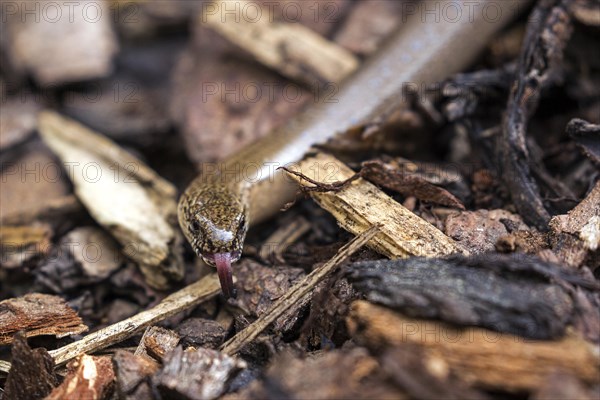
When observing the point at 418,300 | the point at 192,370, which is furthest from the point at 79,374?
the point at 418,300

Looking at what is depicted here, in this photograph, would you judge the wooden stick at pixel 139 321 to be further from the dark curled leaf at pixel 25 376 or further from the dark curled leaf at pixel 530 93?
the dark curled leaf at pixel 530 93

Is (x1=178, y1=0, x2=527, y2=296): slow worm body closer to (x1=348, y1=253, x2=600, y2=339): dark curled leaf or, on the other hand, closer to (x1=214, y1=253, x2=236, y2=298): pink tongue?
(x1=214, y1=253, x2=236, y2=298): pink tongue

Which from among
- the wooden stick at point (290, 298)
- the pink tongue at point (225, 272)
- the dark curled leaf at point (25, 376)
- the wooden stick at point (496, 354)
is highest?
the wooden stick at point (496, 354)

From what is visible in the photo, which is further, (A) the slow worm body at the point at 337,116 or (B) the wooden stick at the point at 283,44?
(B) the wooden stick at the point at 283,44

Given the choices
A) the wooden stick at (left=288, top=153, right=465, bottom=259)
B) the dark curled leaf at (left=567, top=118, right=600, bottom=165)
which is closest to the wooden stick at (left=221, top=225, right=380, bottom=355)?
the wooden stick at (left=288, top=153, right=465, bottom=259)

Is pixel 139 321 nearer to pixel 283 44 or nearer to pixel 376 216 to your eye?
pixel 376 216

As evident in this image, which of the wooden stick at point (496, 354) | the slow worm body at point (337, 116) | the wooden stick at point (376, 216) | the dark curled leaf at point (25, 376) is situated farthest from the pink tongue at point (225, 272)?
the wooden stick at point (496, 354)

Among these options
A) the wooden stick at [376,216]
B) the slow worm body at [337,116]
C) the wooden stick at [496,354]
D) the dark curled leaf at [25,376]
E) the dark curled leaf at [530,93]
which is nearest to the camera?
the wooden stick at [496,354]

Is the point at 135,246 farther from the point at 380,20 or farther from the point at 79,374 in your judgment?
the point at 380,20
